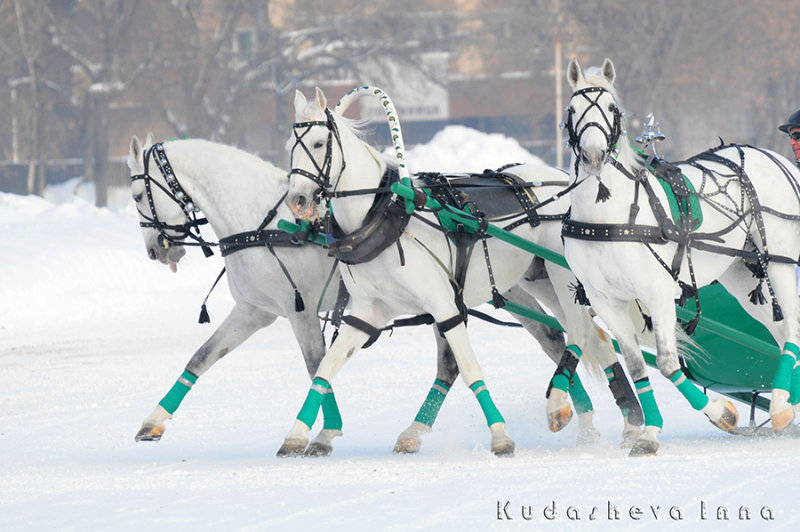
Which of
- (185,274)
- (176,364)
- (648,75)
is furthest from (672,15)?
(176,364)

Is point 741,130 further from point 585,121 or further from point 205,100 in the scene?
point 585,121

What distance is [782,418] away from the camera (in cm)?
729

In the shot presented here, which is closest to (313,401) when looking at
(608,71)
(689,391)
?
(689,391)

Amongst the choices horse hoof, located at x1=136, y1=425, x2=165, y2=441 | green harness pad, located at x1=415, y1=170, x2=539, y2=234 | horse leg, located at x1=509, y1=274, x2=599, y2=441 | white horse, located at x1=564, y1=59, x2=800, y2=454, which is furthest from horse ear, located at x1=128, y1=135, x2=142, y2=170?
white horse, located at x1=564, y1=59, x2=800, y2=454

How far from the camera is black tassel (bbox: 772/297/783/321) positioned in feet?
25.6

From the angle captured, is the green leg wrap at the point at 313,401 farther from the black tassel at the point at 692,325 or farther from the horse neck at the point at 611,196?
the black tassel at the point at 692,325

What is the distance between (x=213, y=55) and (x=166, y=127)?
6.40m

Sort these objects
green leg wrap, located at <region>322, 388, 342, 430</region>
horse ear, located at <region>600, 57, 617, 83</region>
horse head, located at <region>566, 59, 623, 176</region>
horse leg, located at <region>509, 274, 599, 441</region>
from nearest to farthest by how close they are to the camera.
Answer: horse head, located at <region>566, 59, 623, 176</region>
horse ear, located at <region>600, 57, 617, 83</region>
horse leg, located at <region>509, 274, 599, 441</region>
green leg wrap, located at <region>322, 388, 342, 430</region>

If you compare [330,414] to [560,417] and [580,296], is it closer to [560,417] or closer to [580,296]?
[560,417]

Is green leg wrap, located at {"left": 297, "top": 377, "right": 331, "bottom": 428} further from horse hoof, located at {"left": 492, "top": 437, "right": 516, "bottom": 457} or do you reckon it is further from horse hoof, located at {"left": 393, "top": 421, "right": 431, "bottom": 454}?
horse hoof, located at {"left": 492, "top": 437, "right": 516, "bottom": 457}

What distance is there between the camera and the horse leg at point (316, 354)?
775cm

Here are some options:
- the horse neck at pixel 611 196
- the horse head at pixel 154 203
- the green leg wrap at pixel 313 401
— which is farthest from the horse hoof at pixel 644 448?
the horse head at pixel 154 203

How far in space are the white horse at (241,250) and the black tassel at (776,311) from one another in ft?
4.30

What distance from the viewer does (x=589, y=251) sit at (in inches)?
275
